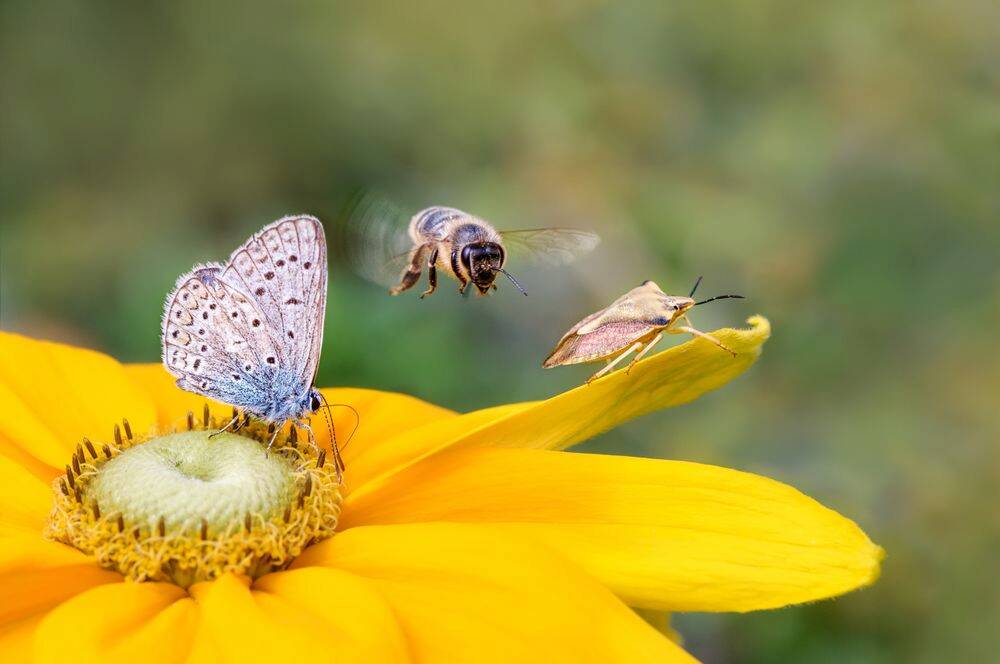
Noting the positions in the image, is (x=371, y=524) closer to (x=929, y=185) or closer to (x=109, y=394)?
(x=109, y=394)

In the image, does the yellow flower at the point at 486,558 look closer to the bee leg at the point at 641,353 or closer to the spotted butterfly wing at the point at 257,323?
the bee leg at the point at 641,353

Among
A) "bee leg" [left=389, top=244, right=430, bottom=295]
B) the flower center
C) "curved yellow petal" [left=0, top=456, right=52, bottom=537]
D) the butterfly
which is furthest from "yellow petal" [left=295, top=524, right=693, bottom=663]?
"bee leg" [left=389, top=244, right=430, bottom=295]

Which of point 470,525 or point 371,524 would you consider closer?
Answer: point 470,525

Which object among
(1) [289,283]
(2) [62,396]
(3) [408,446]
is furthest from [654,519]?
(2) [62,396]

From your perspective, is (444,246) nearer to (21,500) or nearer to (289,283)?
(289,283)

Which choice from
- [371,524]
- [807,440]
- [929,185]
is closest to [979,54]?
[929,185]
